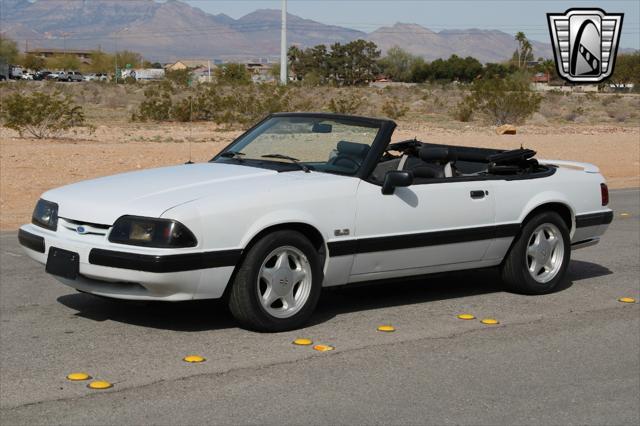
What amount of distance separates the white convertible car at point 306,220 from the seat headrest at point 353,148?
0.04 feet

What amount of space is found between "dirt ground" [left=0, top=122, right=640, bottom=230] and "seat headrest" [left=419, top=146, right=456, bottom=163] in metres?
→ 5.93

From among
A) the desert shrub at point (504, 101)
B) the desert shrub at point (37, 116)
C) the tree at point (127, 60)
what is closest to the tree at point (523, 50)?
the tree at point (127, 60)

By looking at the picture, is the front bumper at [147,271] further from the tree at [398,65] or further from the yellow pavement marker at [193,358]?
the tree at [398,65]

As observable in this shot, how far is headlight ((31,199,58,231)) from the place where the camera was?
278 inches

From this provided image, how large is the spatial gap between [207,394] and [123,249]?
1.29m

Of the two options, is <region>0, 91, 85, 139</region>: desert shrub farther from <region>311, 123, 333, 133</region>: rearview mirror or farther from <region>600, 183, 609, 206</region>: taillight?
<region>600, 183, 609, 206</region>: taillight

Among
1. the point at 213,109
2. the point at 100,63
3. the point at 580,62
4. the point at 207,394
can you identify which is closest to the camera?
the point at 207,394

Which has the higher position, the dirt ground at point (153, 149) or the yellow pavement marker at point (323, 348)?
the yellow pavement marker at point (323, 348)

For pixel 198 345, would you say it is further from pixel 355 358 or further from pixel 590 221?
pixel 590 221

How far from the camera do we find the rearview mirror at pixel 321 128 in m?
8.16

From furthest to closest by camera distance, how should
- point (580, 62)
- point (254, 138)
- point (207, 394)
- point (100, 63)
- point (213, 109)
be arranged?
1. point (100, 63)
2. point (580, 62)
3. point (213, 109)
4. point (254, 138)
5. point (207, 394)

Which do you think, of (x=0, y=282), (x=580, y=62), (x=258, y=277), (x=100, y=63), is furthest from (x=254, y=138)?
(x=100, y=63)

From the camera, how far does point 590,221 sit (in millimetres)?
8984

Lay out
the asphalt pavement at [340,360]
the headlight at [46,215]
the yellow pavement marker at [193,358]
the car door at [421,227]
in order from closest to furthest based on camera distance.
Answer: the asphalt pavement at [340,360] → the yellow pavement marker at [193,358] → the headlight at [46,215] → the car door at [421,227]
